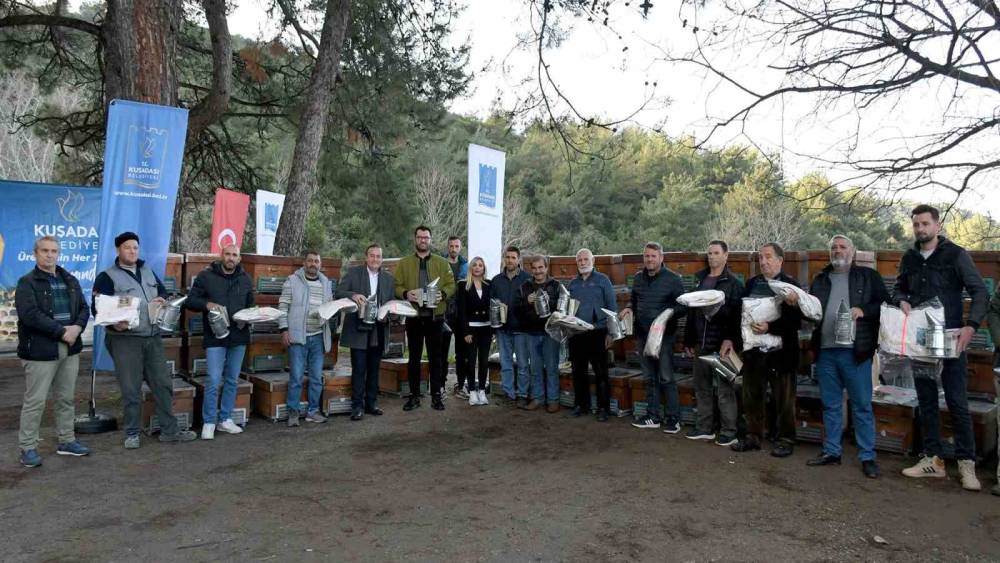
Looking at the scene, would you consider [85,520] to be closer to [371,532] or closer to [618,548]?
[371,532]

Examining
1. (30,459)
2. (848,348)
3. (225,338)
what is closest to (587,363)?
(848,348)

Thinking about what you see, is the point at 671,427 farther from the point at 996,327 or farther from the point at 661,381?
the point at 996,327

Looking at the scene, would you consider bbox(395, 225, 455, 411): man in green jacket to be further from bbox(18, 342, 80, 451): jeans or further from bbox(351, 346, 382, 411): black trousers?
bbox(18, 342, 80, 451): jeans

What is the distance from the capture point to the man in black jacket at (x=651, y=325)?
263 inches

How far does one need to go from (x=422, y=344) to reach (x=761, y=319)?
3.80 m

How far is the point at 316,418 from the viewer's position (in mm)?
7074

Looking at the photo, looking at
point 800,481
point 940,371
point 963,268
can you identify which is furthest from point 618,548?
point 963,268

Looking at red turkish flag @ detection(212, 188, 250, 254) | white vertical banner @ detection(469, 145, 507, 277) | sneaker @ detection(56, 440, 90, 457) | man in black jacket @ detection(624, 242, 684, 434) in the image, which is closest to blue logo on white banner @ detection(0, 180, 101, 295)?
red turkish flag @ detection(212, 188, 250, 254)

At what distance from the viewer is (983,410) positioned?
550 cm

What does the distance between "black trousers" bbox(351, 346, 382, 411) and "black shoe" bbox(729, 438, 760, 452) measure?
3.88 m

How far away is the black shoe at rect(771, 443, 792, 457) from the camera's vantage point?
5719 millimetres

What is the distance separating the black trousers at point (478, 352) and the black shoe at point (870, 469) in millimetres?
4213

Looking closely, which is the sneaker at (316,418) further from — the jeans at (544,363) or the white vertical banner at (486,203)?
the white vertical banner at (486,203)

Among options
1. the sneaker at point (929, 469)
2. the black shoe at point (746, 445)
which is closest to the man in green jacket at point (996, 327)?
the sneaker at point (929, 469)
